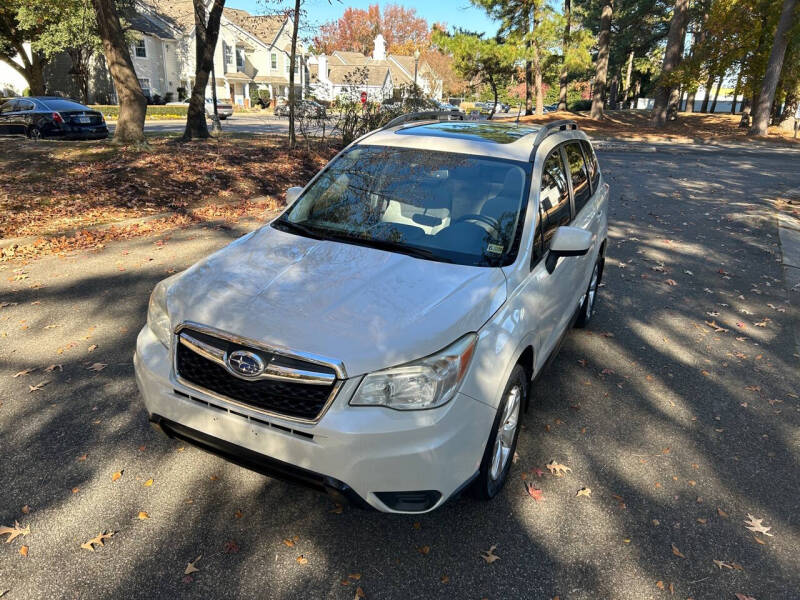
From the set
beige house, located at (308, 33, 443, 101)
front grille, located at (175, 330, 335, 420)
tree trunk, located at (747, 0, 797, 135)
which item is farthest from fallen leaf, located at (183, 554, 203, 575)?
beige house, located at (308, 33, 443, 101)

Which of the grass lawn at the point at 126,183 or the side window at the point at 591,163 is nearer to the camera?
the side window at the point at 591,163

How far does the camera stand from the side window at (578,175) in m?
4.45

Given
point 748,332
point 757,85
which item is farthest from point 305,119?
point 757,85

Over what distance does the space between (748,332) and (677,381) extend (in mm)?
1671

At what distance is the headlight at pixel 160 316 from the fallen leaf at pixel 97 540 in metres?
0.99

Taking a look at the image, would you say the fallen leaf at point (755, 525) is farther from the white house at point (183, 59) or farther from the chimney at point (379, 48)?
the chimney at point (379, 48)

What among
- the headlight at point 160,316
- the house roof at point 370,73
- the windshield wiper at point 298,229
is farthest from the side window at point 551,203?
the house roof at point 370,73

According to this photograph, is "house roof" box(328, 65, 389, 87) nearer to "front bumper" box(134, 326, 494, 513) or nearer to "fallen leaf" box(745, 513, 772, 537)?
"fallen leaf" box(745, 513, 772, 537)

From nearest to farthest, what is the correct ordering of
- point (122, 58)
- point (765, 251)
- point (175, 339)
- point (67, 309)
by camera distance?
point (175, 339), point (67, 309), point (765, 251), point (122, 58)

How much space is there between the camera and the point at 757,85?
1138 inches

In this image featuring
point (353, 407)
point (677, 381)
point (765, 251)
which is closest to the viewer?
point (353, 407)

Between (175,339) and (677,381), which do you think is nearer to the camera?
(175,339)

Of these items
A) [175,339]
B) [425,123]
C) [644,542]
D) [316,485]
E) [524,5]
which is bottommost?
[644,542]

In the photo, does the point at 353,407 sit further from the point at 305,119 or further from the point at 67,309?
the point at 305,119
